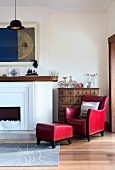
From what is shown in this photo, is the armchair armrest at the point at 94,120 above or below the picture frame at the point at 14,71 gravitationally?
below

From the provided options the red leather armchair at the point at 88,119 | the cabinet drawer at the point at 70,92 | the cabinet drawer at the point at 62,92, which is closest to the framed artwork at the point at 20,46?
the cabinet drawer at the point at 62,92

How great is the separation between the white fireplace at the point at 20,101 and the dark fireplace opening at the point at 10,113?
9 centimetres

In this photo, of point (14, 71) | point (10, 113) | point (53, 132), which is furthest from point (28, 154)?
point (14, 71)

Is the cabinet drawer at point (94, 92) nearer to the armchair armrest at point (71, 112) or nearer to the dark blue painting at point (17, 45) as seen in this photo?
the armchair armrest at point (71, 112)

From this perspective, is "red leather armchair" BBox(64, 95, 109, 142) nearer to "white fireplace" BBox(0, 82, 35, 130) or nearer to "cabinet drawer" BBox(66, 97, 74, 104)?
"cabinet drawer" BBox(66, 97, 74, 104)

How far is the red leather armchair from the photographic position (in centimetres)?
564

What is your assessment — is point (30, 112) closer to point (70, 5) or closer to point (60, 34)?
point (60, 34)

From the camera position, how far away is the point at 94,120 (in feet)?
19.0

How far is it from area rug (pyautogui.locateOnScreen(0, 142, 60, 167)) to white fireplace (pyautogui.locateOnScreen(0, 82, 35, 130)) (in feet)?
2.29

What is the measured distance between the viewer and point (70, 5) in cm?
657

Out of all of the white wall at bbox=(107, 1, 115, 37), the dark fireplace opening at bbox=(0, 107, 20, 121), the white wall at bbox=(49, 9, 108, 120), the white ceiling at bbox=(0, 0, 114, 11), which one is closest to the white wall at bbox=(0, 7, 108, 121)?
the white wall at bbox=(49, 9, 108, 120)

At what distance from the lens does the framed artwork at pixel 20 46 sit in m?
6.75

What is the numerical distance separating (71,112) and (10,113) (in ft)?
4.60

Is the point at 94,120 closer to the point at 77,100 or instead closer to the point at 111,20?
the point at 77,100
